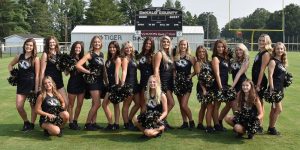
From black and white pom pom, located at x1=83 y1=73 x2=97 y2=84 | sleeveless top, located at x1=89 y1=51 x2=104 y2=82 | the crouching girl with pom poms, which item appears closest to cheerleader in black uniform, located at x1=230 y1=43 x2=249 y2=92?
the crouching girl with pom poms

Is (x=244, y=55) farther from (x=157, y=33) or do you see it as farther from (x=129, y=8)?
(x=129, y=8)

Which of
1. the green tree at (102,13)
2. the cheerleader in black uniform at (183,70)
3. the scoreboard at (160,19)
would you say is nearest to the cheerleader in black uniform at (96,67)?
the cheerleader in black uniform at (183,70)

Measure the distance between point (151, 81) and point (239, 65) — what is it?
4.88ft

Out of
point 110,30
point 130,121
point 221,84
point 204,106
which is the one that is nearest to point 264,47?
point 221,84

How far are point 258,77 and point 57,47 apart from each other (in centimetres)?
332

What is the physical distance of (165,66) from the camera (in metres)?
6.98

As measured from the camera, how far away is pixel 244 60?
6.78 m

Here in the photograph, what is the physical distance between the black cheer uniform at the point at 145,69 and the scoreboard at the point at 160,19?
57.1 feet

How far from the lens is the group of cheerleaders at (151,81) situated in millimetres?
6555

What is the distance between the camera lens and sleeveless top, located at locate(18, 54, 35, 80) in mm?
6883

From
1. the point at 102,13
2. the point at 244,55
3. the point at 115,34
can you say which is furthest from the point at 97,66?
the point at 102,13

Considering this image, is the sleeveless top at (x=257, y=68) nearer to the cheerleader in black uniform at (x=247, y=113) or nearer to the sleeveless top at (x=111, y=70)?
the cheerleader in black uniform at (x=247, y=113)

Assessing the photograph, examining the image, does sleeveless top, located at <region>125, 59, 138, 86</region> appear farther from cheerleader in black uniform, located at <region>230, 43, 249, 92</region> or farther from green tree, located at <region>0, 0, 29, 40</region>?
green tree, located at <region>0, 0, 29, 40</region>

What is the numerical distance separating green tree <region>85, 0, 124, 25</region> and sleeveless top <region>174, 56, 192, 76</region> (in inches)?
2604
